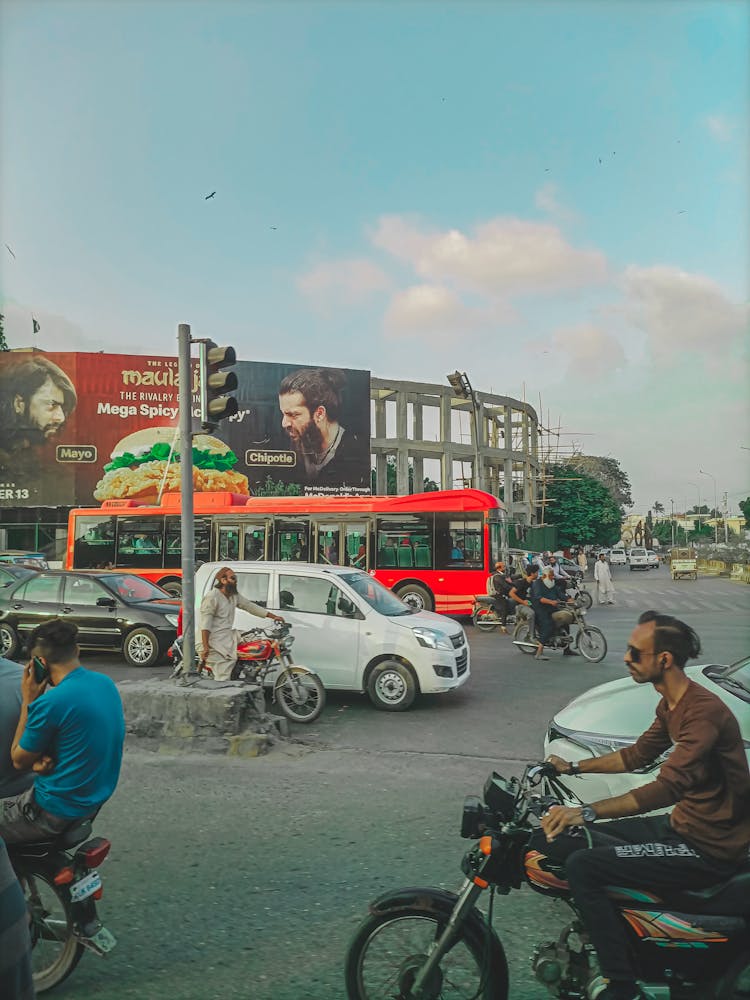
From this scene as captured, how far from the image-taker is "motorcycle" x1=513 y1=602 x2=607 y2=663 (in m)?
13.2

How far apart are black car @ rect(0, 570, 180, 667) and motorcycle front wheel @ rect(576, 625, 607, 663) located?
6401 mm

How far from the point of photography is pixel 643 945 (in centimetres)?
280

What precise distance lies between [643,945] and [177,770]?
478 cm

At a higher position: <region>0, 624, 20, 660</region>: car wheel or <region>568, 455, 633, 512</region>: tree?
<region>568, 455, 633, 512</region>: tree

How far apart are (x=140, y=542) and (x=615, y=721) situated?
1812 cm

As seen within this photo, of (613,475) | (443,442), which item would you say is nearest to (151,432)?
(443,442)

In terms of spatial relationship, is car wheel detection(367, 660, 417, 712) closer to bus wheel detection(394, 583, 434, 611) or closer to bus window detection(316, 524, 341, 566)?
bus wheel detection(394, 583, 434, 611)

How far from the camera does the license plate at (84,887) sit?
3328 mm

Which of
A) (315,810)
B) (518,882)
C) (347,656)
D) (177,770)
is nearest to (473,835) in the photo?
(518,882)

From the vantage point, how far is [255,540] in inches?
815

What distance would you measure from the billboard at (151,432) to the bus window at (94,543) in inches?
631

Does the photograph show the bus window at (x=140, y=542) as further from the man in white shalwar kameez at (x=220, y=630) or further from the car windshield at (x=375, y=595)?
the man in white shalwar kameez at (x=220, y=630)

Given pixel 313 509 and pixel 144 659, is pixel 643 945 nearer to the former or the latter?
pixel 144 659

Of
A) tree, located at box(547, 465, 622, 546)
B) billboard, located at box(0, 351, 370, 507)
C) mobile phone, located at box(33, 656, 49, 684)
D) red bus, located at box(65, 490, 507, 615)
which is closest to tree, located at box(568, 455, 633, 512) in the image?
tree, located at box(547, 465, 622, 546)
